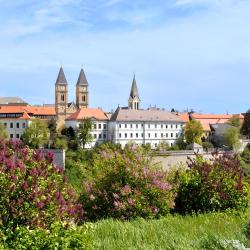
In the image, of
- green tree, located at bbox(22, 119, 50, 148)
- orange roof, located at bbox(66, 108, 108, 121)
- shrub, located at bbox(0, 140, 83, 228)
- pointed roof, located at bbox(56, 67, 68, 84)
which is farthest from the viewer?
pointed roof, located at bbox(56, 67, 68, 84)

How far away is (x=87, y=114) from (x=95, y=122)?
206cm

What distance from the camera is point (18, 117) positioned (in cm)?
8731

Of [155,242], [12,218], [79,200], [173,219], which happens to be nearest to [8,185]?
[12,218]

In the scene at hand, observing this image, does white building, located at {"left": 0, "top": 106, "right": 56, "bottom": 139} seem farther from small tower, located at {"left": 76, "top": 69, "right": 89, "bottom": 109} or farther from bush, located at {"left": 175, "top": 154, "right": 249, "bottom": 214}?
bush, located at {"left": 175, "top": 154, "right": 249, "bottom": 214}

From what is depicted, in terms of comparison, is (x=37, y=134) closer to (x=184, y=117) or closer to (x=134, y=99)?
(x=184, y=117)

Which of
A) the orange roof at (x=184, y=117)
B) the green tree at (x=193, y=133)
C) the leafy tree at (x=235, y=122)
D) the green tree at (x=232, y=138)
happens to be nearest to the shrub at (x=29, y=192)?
the green tree at (x=232, y=138)

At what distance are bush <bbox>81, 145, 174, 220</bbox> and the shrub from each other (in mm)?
2954

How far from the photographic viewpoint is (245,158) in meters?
69.9

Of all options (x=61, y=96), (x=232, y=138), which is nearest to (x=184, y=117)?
(x=232, y=138)

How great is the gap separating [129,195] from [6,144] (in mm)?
3561

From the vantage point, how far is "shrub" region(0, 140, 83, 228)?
26.1 feet

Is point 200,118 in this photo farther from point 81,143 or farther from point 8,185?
point 8,185

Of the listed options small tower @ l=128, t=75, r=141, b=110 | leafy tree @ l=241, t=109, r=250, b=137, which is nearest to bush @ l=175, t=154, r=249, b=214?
leafy tree @ l=241, t=109, r=250, b=137

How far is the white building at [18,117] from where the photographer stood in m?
86.3
